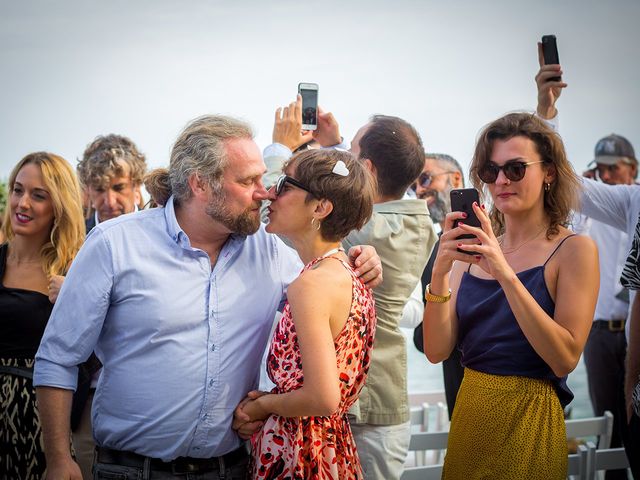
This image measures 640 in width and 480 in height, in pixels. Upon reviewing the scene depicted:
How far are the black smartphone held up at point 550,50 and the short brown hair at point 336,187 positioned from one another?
1386 millimetres

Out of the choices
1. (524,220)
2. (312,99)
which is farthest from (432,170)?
(524,220)

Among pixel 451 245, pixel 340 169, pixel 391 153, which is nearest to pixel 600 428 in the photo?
pixel 391 153

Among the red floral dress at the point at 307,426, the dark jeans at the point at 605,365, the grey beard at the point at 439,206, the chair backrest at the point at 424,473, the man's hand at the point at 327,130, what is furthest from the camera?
the dark jeans at the point at 605,365

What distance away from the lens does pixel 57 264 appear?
9.52 ft

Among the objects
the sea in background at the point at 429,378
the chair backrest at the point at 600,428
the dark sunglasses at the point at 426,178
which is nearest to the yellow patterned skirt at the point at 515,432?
the chair backrest at the point at 600,428

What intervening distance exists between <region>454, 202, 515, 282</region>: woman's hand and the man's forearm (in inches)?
57.3

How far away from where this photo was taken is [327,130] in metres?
3.45

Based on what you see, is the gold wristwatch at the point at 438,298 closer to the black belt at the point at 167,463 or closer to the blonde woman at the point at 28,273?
the black belt at the point at 167,463

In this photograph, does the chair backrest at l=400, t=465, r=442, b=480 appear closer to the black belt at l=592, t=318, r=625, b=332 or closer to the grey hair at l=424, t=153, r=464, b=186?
the grey hair at l=424, t=153, r=464, b=186

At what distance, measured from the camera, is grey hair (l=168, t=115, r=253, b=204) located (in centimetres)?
227

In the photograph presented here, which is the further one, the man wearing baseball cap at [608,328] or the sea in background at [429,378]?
the sea in background at [429,378]

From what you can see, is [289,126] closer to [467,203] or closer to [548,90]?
[467,203]

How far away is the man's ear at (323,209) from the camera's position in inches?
88.3

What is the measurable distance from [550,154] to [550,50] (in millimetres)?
927
